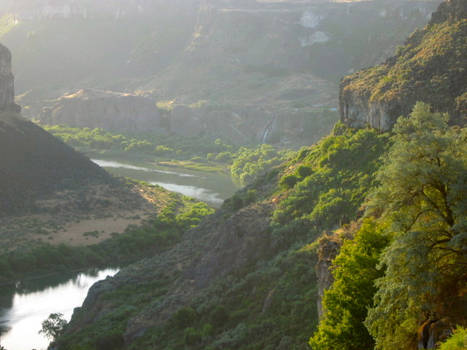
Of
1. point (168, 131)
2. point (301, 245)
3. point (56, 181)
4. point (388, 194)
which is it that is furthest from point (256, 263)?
point (168, 131)

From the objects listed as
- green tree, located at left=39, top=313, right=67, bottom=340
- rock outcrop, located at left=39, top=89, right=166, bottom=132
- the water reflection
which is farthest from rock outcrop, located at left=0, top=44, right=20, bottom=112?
rock outcrop, located at left=39, top=89, right=166, bottom=132

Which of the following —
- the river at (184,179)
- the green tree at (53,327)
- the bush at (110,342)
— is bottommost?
the green tree at (53,327)

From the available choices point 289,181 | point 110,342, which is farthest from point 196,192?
point 110,342

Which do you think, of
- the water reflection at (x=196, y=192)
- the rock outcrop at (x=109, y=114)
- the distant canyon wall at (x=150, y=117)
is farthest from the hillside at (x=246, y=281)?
the rock outcrop at (x=109, y=114)

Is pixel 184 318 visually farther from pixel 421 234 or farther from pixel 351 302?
pixel 421 234

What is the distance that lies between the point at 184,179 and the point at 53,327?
264ft

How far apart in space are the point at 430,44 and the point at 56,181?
62.3 metres

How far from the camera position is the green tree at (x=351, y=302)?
20.9 meters

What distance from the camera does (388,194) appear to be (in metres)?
19.2

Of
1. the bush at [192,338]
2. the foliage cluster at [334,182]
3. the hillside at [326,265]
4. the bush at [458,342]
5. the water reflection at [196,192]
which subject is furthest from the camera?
the water reflection at [196,192]

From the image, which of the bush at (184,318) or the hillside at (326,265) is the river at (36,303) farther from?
the bush at (184,318)

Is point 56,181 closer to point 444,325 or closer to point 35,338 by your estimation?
point 35,338

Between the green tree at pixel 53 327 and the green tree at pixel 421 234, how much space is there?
36.5m

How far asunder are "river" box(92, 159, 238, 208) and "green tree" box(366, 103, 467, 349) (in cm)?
8486
